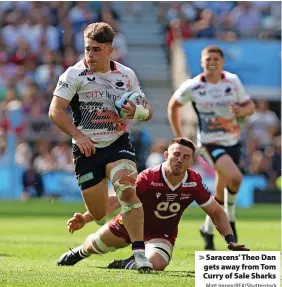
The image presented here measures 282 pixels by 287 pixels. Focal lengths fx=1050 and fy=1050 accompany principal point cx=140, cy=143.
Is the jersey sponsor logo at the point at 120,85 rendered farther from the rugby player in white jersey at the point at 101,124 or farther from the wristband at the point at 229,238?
the wristband at the point at 229,238

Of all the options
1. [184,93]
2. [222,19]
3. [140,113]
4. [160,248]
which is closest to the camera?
[140,113]

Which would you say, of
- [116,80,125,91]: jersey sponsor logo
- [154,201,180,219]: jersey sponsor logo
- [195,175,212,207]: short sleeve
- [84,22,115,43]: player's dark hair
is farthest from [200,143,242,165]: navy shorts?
[84,22,115,43]: player's dark hair

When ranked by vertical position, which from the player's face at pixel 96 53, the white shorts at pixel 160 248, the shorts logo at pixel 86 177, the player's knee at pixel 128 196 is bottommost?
the white shorts at pixel 160 248

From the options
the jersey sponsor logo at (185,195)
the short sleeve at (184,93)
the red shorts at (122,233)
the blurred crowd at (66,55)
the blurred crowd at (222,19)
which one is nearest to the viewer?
the jersey sponsor logo at (185,195)

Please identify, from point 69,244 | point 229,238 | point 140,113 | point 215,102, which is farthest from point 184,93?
point 229,238

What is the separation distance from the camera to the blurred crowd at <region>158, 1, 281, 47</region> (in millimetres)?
30750

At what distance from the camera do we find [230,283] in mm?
7602

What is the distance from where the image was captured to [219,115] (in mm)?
14055

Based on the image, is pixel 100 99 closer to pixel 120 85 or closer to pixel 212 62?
pixel 120 85

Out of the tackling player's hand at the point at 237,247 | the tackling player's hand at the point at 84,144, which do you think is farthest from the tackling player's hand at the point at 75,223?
the tackling player's hand at the point at 237,247

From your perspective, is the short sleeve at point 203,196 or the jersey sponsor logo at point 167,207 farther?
the jersey sponsor logo at point 167,207

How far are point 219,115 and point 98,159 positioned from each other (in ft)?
14.1

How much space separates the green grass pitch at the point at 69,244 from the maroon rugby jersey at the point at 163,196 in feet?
1.56

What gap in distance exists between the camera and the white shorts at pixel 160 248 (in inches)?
395
